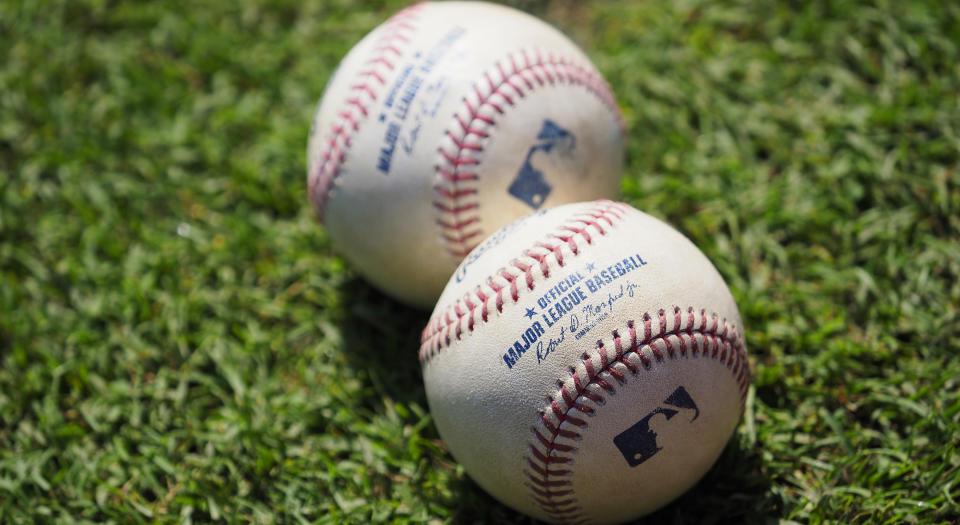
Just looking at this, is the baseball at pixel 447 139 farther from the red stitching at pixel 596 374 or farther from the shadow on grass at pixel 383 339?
the red stitching at pixel 596 374

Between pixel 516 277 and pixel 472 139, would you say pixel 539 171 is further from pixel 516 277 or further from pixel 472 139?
pixel 516 277

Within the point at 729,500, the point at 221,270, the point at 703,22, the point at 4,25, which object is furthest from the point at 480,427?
the point at 4,25

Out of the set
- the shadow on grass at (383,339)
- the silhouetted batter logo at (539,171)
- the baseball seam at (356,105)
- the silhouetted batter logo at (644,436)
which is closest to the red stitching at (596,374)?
the silhouetted batter logo at (644,436)

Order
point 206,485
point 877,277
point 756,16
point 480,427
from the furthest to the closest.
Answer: point 756,16, point 877,277, point 206,485, point 480,427

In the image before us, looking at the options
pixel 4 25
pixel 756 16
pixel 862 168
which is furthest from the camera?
pixel 4 25

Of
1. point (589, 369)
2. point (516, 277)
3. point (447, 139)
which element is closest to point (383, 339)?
point (447, 139)

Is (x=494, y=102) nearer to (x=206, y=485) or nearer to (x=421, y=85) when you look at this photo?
(x=421, y=85)
